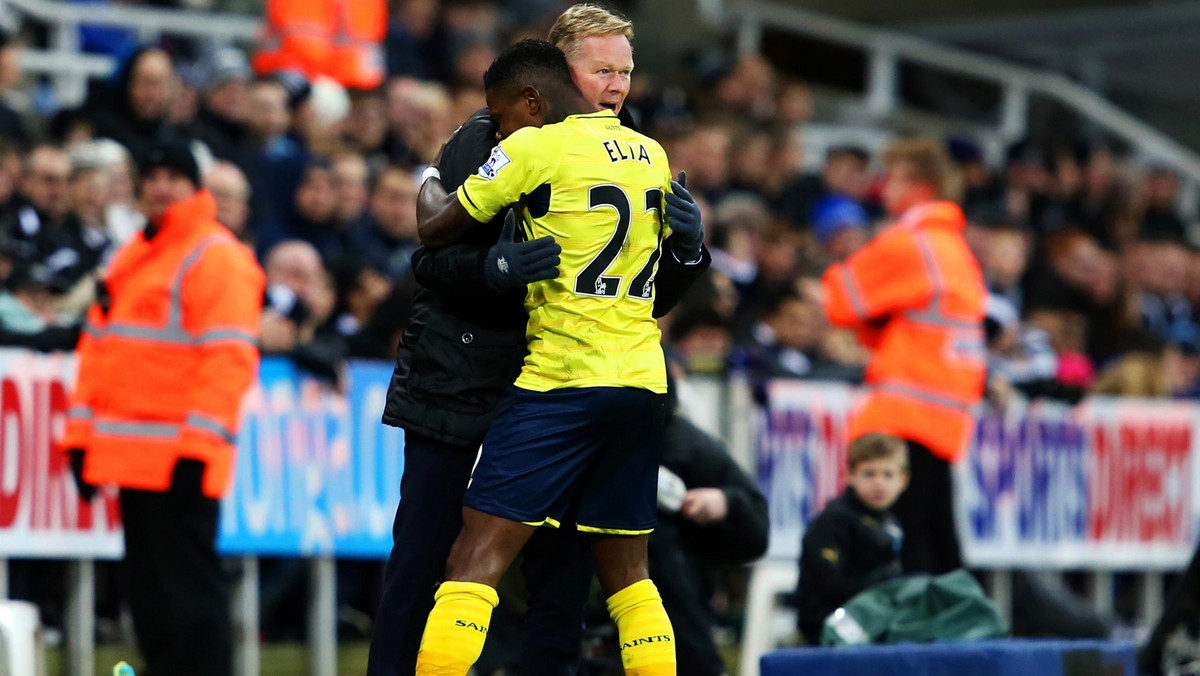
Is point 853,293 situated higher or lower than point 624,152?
lower

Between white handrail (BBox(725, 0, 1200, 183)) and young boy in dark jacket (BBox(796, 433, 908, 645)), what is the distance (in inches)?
402

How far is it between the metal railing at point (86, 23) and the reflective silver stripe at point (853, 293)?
4.66m

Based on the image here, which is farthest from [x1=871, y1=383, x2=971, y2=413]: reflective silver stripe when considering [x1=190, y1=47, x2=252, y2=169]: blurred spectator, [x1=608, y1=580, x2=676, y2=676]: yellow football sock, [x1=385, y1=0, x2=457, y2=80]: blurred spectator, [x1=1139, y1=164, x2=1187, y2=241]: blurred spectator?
[x1=1139, y1=164, x2=1187, y2=241]: blurred spectator

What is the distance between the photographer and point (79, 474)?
737 centimetres

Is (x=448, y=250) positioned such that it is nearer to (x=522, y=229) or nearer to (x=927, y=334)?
(x=522, y=229)

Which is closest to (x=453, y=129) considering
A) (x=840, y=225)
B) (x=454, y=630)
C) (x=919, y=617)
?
(x=840, y=225)

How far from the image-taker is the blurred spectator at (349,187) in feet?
33.9

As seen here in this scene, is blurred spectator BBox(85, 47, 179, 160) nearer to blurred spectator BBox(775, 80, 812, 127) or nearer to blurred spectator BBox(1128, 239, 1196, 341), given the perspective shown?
blurred spectator BBox(775, 80, 812, 127)

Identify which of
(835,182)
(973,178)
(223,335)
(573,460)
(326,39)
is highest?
(326,39)

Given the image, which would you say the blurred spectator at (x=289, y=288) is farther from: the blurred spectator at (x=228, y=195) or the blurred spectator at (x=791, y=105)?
the blurred spectator at (x=791, y=105)

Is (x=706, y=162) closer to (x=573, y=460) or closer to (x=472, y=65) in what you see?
(x=472, y=65)

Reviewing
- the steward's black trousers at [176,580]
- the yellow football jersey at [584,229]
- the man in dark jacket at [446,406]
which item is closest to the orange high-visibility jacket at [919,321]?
the steward's black trousers at [176,580]

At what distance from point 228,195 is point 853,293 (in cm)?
292

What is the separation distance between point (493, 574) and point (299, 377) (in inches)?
137
